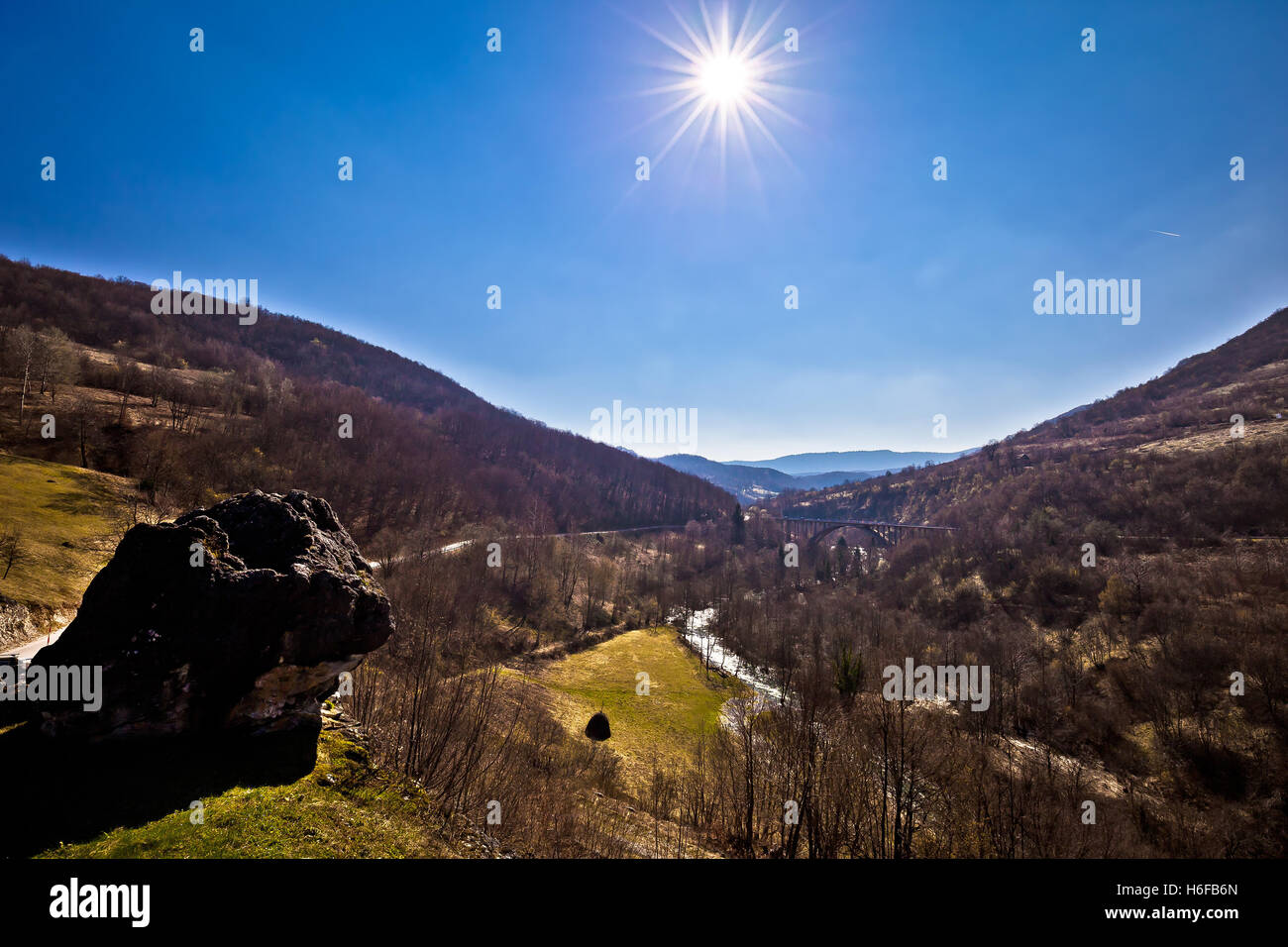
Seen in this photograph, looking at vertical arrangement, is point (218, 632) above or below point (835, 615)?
above

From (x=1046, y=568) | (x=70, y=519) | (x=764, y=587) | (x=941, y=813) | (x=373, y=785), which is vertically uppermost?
(x=70, y=519)

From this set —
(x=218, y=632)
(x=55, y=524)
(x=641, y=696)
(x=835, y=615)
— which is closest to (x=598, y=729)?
(x=641, y=696)

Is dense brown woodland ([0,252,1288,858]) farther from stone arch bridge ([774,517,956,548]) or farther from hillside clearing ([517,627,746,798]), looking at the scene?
stone arch bridge ([774,517,956,548])

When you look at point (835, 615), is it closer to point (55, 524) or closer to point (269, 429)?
point (55, 524)

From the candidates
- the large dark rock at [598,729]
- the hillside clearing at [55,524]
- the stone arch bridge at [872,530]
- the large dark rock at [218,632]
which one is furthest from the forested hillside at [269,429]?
the large dark rock at [218,632]
